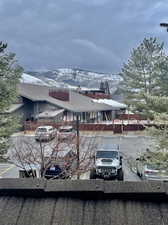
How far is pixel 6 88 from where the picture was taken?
1051cm

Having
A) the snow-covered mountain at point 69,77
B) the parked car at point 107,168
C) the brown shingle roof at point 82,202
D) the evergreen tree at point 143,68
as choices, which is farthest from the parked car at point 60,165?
the snow-covered mountain at point 69,77

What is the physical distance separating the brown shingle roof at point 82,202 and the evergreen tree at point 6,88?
9162mm

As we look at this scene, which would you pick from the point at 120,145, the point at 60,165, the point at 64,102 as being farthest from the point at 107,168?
the point at 64,102

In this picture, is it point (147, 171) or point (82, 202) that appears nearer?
point (82, 202)

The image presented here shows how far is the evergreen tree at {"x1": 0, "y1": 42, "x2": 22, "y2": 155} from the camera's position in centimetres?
1048

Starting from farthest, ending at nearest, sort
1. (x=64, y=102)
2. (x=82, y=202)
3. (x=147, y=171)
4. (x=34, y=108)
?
(x=64, y=102) < (x=34, y=108) < (x=147, y=171) < (x=82, y=202)

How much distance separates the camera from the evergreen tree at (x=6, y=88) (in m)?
10.5

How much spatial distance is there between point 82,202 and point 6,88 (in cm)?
968

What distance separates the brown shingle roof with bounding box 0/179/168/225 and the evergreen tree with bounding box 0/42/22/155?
9162 mm

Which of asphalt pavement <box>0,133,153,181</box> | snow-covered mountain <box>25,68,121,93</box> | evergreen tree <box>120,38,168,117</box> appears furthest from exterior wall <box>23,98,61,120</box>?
snow-covered mountain <box>25,68,121,93</box>

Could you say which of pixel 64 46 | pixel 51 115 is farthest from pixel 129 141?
pixel 64 46

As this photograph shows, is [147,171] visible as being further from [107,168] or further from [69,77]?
[69,77]

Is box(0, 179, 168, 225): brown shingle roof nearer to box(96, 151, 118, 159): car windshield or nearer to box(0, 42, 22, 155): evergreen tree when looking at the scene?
box(0, 42, 22, 155): evergreen tree

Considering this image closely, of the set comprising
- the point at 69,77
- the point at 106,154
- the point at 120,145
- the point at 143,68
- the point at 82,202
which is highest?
the point at 69,77
